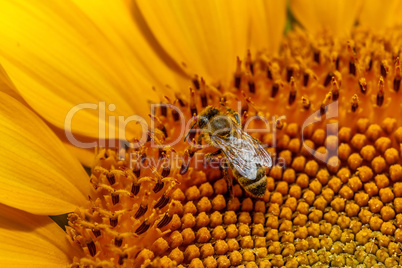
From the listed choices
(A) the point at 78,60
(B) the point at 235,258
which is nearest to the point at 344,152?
(B) the point at 235,258

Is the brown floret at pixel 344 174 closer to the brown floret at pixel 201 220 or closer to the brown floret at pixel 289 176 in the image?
the brown floret at pixel 289 176

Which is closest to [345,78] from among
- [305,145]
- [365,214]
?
[305,145]

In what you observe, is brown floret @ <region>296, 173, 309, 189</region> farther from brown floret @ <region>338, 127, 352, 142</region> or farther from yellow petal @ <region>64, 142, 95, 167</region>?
yellow petal @ <region>64, 142, 95, 167</region>

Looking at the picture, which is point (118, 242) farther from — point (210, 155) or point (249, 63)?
point (249, 63)

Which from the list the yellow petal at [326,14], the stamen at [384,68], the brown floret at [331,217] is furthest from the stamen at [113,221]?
the yellow petal at [326,14]

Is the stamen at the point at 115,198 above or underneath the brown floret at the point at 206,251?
above

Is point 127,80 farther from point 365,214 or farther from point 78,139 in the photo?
point 365,214

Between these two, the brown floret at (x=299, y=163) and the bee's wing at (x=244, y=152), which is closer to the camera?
the bee's wing at (x=244, y=152)
